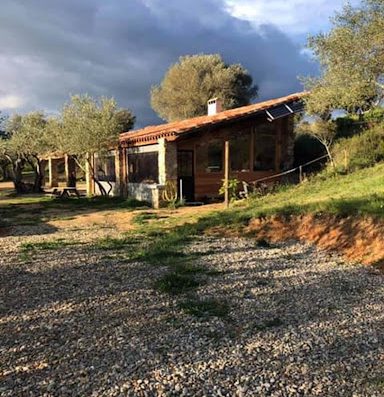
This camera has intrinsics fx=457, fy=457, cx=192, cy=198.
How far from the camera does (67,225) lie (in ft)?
45.4

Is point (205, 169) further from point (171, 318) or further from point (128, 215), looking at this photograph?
point (171, 318)

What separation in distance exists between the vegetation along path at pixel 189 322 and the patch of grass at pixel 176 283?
29mm

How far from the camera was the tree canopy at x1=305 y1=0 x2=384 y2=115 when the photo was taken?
37.2 feet

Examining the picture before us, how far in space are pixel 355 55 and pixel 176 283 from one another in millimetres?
8307

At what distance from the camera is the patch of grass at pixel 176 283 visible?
21.2 ft

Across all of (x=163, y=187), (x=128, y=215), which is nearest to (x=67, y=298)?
(x=128, y=215)

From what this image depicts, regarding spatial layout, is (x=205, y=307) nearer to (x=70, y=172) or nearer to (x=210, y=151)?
(x=210, y=151)

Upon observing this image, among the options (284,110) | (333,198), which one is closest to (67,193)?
(284,110)

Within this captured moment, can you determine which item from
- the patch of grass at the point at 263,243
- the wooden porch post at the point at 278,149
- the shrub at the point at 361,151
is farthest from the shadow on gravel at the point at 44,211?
the shrub at the point at 361,151

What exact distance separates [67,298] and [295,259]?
165 inches

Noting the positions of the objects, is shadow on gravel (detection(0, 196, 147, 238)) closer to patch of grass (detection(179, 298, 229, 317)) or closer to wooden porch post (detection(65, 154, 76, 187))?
patch of grass (detection(179, 298, 229, 317))

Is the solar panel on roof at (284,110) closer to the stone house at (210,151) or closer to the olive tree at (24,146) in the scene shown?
the stone house at (210,151)

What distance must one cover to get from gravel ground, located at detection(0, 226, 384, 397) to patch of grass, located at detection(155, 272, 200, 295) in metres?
0.17

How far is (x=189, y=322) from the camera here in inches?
204
